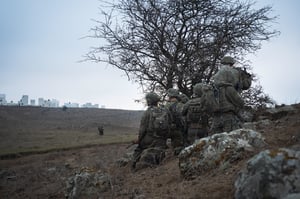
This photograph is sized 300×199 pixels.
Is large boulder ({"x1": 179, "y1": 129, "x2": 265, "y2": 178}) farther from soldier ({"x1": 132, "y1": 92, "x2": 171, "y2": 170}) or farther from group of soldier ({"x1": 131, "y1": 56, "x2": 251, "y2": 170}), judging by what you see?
soldier ({"x1": 132, "y1": 92, "x2": 171, "y2": 170})

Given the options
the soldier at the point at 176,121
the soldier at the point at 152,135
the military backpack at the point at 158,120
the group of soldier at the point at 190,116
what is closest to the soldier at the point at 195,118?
the group of soldier at the point at 190,116

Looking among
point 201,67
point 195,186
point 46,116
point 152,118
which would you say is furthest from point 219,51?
point 46,116

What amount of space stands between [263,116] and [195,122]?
12.9ft

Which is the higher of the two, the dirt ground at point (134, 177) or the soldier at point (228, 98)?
the soldier at point (228, 98)

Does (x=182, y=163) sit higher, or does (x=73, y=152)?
(x=182, y=163)

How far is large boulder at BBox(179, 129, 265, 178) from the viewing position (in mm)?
6574

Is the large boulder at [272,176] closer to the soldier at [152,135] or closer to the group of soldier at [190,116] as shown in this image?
the group of soldier at [190,116]

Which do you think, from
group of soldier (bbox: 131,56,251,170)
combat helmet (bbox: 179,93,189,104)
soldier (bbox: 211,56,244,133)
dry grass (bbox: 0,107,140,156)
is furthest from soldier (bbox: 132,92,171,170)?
dry grass (bbox: 0,107,140,156)

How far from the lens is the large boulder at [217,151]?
6574mm

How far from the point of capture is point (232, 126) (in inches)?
351

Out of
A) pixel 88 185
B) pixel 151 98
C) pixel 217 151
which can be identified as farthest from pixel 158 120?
pixel 217 151

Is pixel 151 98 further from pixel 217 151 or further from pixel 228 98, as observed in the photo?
pixel 217 151

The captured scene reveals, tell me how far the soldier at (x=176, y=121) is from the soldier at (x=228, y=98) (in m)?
2.66

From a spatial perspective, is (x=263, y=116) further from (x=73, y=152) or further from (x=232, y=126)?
(x=73, y=152)
